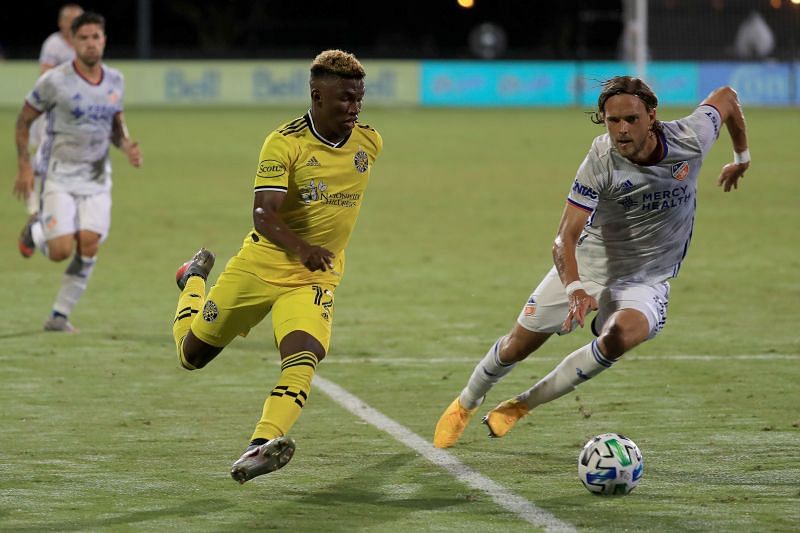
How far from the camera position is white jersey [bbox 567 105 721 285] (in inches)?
280

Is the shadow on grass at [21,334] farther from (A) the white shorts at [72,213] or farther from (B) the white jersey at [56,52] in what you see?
(B) the white jersey at [56,52]


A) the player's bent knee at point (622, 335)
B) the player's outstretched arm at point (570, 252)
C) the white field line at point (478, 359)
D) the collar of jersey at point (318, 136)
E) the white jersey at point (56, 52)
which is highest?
the white jersey at point (56, 52)

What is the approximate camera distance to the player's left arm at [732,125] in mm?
7750

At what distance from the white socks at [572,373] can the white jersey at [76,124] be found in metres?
5.05

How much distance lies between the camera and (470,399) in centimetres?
768

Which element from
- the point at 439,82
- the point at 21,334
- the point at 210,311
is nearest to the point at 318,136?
the point at 210,311

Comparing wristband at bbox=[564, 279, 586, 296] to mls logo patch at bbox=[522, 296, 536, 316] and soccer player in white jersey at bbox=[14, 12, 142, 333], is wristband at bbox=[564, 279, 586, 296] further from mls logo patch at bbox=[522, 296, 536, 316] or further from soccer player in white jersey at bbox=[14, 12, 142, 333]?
soccer player in white jersey at bbox=[14, 12, 142, 333]

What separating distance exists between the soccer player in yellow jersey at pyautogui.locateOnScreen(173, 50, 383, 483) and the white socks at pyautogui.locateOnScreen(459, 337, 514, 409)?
995mm

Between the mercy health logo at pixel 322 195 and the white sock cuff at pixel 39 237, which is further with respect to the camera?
the white sock cuff at pixel 39 237

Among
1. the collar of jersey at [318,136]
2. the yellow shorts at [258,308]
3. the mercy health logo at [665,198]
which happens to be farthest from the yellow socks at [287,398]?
the mercy health logo at [665,198]

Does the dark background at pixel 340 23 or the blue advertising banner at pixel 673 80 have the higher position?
the dark background at pixel 340 23

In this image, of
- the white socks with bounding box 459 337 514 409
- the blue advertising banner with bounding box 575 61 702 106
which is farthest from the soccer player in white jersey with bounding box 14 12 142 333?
the blue advertising banner with bounding box 575 61 702 106

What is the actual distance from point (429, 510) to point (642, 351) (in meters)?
4.51

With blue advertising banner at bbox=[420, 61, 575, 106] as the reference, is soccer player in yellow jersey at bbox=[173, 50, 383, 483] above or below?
above
